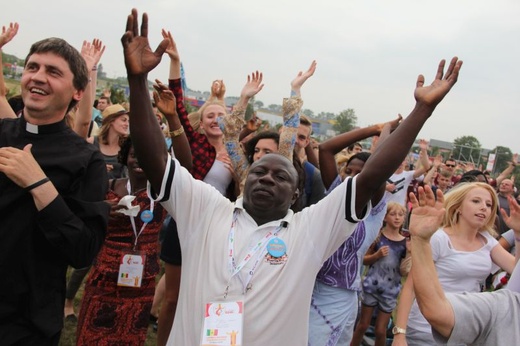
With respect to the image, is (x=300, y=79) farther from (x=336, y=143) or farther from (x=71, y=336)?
(x=71, y=336)

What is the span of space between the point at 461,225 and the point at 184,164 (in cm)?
223

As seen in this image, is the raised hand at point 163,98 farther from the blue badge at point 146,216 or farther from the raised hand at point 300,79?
the raised hand at point 300,79

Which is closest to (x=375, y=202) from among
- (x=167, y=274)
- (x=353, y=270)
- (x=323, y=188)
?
(x=353, y=270)

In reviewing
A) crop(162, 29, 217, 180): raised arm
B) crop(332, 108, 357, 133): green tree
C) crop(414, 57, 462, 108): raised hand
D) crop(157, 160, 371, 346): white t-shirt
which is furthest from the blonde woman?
crop(332, 108, 357, 133): green tree

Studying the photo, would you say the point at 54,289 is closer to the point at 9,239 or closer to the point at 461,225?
the point at 9,239

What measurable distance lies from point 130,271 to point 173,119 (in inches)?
44.6

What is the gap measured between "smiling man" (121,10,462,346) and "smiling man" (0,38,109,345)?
1.15 feet

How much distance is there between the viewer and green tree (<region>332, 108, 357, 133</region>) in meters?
103

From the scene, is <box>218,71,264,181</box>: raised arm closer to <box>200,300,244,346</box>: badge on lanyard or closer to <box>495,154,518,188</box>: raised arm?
<box>200,300,244,346</box>: badge on lanyard

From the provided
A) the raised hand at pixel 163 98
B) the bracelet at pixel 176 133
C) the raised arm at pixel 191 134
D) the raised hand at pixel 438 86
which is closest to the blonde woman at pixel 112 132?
the raised arm at pixel 191 134

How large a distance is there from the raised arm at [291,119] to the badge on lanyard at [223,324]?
1569 mm

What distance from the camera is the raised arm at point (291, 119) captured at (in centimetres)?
332

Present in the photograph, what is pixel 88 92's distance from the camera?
2969 mm

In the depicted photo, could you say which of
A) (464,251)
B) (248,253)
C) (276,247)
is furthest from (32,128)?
(464,251)
